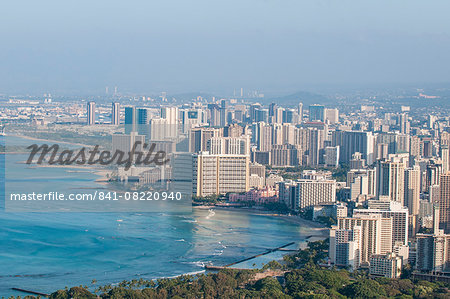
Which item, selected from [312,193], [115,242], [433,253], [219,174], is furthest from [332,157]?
[433,253]

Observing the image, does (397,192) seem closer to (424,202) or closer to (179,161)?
(424,202)

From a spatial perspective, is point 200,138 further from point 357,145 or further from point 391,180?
point 391,180

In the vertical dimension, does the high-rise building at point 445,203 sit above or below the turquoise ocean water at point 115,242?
above

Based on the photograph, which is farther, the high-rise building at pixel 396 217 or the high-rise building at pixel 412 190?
the high-rise building at pixel 412 190

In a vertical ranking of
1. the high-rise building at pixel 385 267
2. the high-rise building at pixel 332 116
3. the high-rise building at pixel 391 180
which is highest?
the high-rise building at pixel 332 116

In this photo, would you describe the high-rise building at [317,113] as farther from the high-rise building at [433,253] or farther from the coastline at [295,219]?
the high-rise building at [433,253]

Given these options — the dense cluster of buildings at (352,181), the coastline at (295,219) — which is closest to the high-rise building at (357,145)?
the dense cluster of buildings at (352,181)

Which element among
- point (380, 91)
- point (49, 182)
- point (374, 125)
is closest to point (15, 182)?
point (49, 182)

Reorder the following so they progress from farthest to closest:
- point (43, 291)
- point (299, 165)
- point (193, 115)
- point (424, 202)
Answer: point (193, 115) < point (299, 165) < point (424, 202) < point (43, 291)
